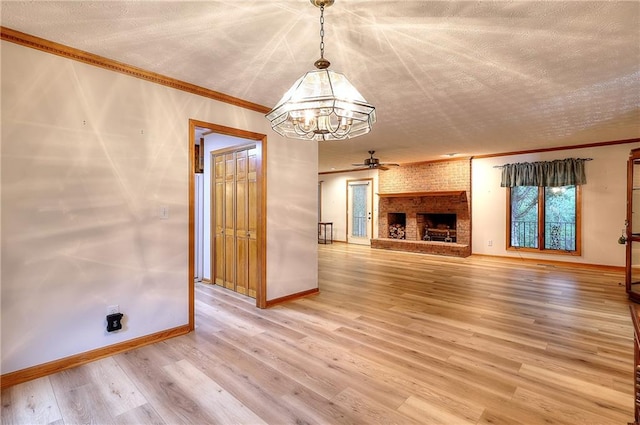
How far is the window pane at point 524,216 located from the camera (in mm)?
6805

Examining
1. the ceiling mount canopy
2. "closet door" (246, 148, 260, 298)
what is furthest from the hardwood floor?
the ceiling mount canopy

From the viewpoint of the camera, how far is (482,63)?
8.72ft

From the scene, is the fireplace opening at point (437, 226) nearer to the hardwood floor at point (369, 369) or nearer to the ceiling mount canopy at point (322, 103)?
the hardwood floor at point (369, 369)

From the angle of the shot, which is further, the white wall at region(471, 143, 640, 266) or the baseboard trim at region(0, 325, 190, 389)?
the white wall at region(471, 143, 640, 266)

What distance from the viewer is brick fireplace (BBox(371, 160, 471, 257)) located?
25.4 ft

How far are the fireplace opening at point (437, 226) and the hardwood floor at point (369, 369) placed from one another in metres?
4.19

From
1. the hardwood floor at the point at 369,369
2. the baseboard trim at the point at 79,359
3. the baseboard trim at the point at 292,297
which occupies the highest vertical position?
the baseboard trim at the point at 292,297

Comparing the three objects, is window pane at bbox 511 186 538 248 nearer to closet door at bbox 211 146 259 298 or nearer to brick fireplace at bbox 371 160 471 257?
brick fireplace at bbox 371 160 471 257

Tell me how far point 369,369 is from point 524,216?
6.23 m

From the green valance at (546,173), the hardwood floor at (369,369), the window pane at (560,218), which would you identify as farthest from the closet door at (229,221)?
the window pane at (560,218)

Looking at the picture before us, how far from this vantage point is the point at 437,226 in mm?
8641

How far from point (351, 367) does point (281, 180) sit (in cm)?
233

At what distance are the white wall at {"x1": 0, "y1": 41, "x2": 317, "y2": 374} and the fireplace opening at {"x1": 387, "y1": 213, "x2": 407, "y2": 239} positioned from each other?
666 cm

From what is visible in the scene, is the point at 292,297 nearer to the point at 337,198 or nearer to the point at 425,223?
the point at 425,223
